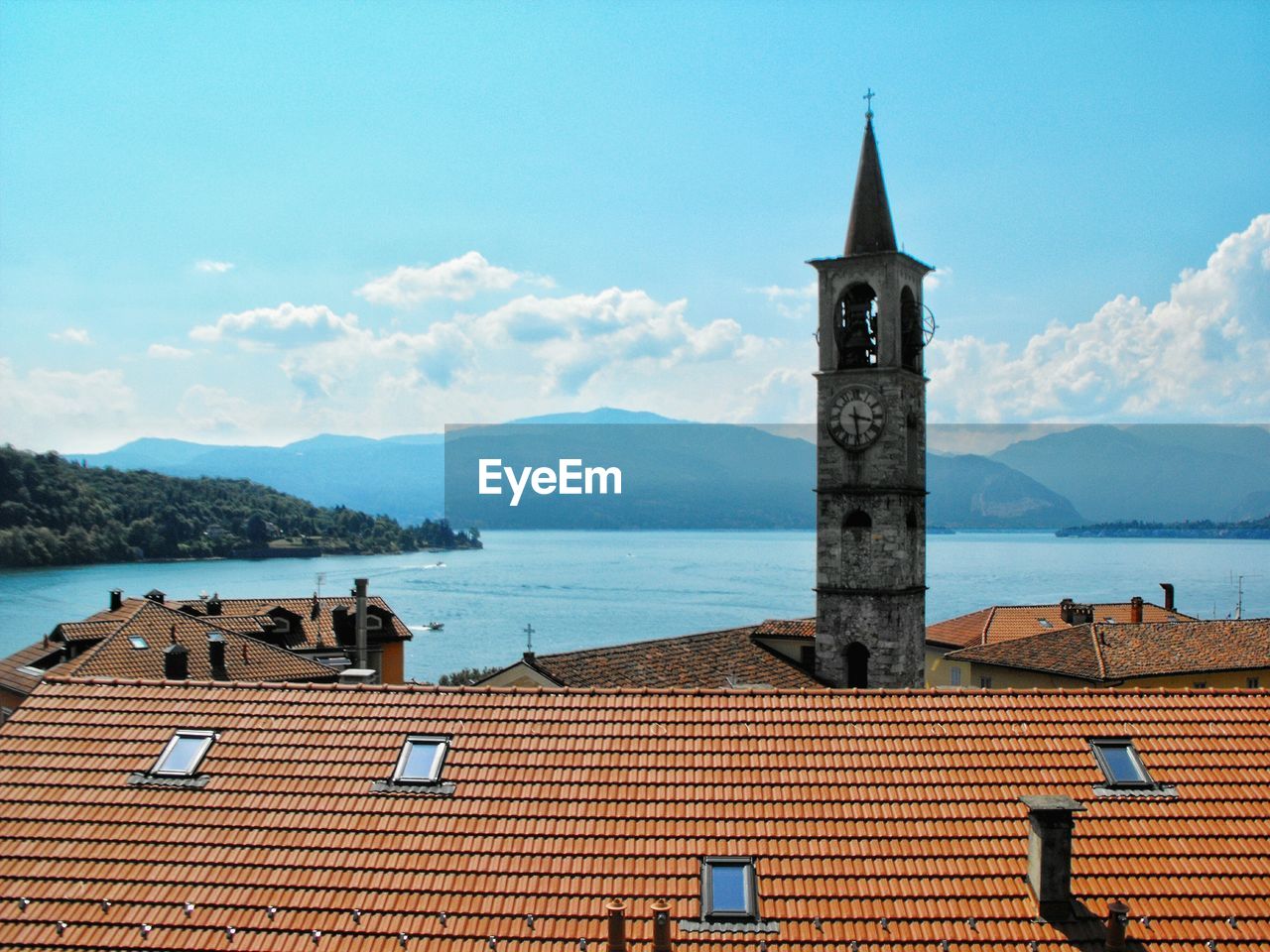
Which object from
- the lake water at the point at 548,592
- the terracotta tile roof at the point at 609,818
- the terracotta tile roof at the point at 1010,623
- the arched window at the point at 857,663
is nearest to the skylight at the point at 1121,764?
the terracotta tile roof at the point at 609,818

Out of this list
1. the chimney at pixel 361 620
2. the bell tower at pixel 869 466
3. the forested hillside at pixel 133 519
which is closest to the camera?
the bell tower at pixel 869 466

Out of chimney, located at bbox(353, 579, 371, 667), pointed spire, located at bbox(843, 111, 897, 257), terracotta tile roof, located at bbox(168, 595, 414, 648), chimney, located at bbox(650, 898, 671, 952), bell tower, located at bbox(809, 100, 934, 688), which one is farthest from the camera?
terracotta tile roof, located at bbox(168, 595, 414, 648)

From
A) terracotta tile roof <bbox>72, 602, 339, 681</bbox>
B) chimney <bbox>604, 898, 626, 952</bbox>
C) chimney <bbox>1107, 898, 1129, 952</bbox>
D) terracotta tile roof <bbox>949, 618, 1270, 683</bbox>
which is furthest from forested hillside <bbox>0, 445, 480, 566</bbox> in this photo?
chimney <bbox>1107, 898, 1129, 952</bbox>

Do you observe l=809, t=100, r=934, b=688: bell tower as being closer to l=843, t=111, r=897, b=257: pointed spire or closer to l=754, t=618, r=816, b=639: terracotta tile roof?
l=843, t=111, r=897, b=257: pointed spire

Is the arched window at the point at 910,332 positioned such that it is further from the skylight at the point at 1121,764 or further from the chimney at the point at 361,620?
the skylight at the point at 1121,764

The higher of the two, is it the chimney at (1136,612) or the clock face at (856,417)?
the clock face at (856,417)

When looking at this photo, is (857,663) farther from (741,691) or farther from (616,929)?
(616,929)

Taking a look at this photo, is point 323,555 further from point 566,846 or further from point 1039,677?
point 566,846
